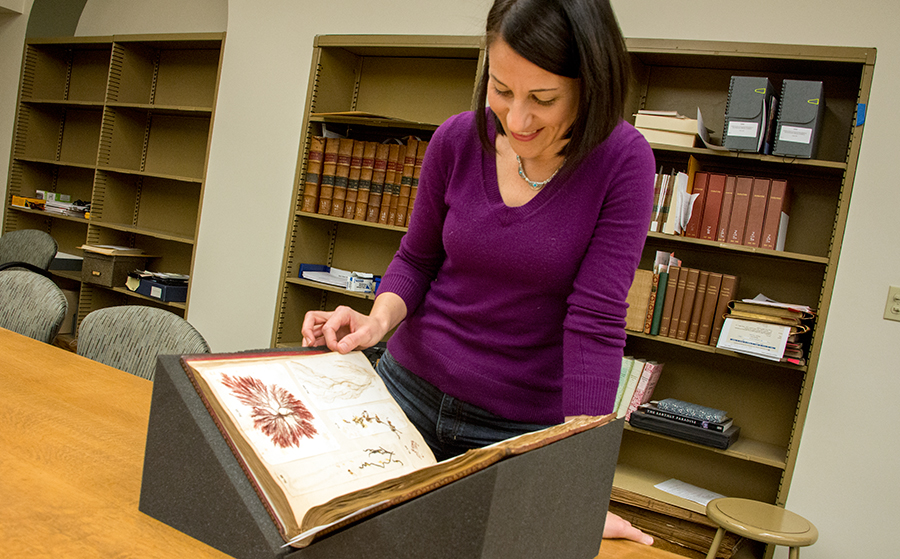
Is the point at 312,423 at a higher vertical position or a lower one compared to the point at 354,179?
lower

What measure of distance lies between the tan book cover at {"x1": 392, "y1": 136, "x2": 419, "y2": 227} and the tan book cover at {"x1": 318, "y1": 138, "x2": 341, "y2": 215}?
372 mm

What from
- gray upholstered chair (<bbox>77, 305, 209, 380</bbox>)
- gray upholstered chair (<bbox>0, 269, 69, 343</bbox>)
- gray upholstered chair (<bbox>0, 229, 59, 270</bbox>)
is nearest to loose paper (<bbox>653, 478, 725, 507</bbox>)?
gray upholstered chair (<bbox>77, 305, 209, 380</bbox>)

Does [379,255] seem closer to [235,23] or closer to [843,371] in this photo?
[235,23]

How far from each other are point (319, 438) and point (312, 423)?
21mm

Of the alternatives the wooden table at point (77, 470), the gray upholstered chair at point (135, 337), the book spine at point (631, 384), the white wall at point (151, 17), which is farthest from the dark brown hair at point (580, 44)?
the white wall at point (151, 17)

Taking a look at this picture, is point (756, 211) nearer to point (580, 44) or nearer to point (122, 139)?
point (580, 44)

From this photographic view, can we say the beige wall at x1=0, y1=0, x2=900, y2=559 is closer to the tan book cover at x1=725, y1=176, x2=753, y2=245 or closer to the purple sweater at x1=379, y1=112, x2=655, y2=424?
the tan book cover at x1=725, y1=176, x2=753, y2=245

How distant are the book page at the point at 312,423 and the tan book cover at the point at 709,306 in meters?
1.93

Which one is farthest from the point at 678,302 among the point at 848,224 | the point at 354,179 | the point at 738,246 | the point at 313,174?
the point at 313,174

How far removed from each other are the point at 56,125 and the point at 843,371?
5272 mm

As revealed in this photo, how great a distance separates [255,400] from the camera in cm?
63

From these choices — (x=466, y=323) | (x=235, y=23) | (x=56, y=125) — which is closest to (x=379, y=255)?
(x=235, y=23)

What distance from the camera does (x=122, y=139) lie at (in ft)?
14.0

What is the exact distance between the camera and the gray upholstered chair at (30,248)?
365 cm
